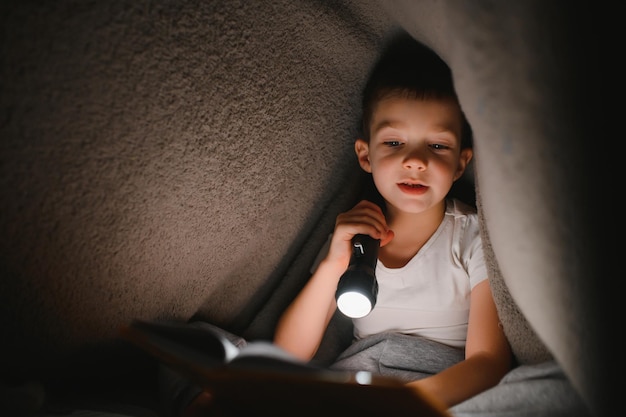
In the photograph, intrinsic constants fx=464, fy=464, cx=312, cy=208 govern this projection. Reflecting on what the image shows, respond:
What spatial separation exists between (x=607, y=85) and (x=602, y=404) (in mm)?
321

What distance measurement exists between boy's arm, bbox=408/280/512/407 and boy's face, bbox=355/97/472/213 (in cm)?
23

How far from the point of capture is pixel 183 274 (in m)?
0.81

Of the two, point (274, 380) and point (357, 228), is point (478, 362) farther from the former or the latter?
point (274, 380)

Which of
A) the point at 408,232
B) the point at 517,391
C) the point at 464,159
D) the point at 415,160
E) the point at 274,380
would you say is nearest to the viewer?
the point at 274,380

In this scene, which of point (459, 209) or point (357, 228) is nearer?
point (357, 228)

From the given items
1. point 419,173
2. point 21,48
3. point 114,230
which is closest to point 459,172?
point 419,173

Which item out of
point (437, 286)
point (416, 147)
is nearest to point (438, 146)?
point (416, 147)

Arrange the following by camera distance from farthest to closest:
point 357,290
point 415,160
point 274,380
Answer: point 415,160, point 357,290, point 274,380

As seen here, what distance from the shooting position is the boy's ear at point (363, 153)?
1.00 metres

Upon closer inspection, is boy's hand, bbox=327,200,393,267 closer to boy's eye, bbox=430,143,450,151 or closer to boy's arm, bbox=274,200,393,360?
boy's arm, bbox=274,200,393,360

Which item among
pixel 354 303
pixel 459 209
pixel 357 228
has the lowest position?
pixel 354 303

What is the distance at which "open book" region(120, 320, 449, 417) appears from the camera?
42cm

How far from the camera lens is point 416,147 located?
91 cm

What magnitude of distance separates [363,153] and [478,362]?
47 cm
